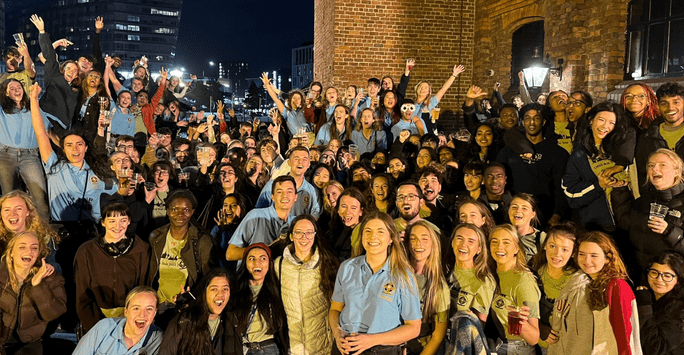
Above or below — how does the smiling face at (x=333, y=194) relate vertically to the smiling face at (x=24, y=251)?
above

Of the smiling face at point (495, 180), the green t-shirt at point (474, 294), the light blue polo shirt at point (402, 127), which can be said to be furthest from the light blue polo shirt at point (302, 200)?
the light blue polo shirt at point (402, 127)

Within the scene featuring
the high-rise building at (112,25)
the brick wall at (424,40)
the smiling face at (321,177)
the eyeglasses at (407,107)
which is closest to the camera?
the smiling face at (321,177)

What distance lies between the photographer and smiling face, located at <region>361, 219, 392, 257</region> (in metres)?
3.46

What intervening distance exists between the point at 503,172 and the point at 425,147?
1.36 m

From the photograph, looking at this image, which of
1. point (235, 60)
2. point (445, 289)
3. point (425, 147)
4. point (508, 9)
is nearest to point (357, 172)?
point (425, 147)

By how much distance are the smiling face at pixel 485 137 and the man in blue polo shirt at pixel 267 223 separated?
249cm

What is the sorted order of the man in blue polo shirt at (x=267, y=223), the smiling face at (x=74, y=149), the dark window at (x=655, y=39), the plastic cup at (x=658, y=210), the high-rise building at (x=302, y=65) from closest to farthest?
1. the plastic cup at (x=658, y=210)
2. the man in blue polo shirt at (x=267, y=223)
3. the smiling face at (x=74, y=149)
4. the dark window at (x=655, y=39)
5. the high-rise building at (x=302, y=65)

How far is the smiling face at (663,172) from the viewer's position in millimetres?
3662

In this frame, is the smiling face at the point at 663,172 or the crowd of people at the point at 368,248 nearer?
the crowd of people at the point at 368,248

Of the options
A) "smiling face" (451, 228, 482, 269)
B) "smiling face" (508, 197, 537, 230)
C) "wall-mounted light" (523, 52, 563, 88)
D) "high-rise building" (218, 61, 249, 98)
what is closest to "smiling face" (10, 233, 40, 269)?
"smiling face" (451, 228, 482, 269)

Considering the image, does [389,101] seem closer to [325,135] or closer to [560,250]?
[325,135]

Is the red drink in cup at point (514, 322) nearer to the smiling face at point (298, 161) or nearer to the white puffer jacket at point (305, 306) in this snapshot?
the white puffer jacket at point (305, 306)

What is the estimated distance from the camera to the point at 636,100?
4.45m

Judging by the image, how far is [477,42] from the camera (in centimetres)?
1182
